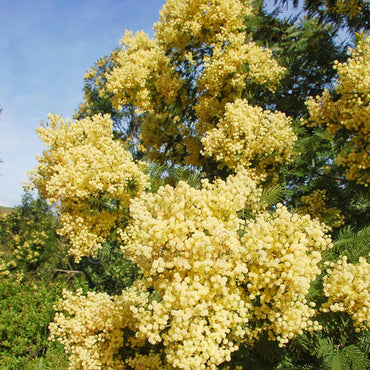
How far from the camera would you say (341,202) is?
4.64 meters

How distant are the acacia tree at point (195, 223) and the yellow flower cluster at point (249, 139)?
20mm

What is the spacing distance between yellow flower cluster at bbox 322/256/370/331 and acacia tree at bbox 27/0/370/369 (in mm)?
11

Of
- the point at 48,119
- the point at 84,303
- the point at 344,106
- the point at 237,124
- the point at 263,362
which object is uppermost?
the point at 48,119

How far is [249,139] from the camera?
408cm

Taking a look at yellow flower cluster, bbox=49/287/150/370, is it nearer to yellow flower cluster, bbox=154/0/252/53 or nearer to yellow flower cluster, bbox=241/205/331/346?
yellow flower cluster, bbox=241/205/331/346

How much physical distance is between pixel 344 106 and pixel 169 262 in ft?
8.88

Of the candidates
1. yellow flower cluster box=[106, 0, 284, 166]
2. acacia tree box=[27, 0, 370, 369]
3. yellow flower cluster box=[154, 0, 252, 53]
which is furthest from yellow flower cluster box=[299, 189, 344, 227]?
yellow flower cluster box=[154, 0, 252, 53]

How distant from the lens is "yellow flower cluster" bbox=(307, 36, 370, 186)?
3.16m

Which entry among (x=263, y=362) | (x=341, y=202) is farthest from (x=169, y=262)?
(x=341, y=202)

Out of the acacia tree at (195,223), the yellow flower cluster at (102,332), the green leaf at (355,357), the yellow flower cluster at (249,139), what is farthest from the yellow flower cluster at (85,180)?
the green leaf at (355,357)

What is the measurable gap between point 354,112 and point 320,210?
1.68 metres

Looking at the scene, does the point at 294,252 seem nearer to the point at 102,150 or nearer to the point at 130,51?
the point at 102,150

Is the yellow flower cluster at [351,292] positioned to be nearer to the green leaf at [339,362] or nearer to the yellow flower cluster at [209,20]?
the green leaf at [339,362]

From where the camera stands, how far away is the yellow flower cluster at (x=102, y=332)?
9.11 ft
